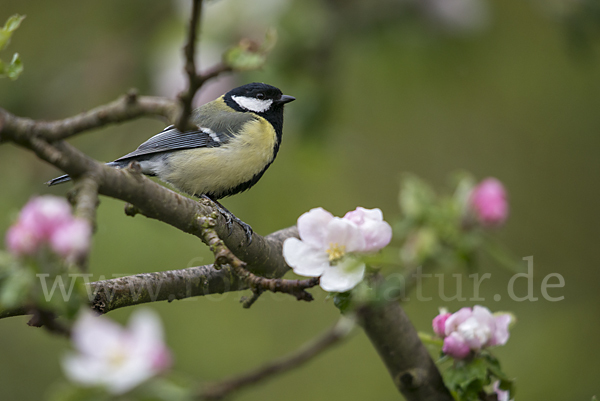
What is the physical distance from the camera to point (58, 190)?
2.84 m

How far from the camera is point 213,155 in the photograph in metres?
2.26

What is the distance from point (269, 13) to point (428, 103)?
73.8 inches

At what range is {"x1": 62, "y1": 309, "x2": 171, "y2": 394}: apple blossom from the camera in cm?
63

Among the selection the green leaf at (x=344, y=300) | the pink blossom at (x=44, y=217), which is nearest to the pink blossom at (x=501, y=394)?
the green leaf at (x=344, y=300)

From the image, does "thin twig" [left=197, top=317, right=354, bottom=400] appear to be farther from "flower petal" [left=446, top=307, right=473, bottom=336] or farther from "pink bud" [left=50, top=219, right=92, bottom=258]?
"flower petal" [left=446, top=307, right=473, bottom=336]

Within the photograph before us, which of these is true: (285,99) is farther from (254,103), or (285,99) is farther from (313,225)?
(313,225)

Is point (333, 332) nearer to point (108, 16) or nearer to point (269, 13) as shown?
point (269, 13)

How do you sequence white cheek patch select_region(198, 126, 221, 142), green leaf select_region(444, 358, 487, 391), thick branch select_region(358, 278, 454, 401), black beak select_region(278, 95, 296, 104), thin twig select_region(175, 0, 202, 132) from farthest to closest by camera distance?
black beak select_region(278, 95, 296, 104)
white cheek patch select_region(198, 126, 221, 142)
thick branch select_region(358, 278, 454, 401)
green leaf select_region(444, 358, 487, 391)
thin twig select_region(175, 0, 202, 132)

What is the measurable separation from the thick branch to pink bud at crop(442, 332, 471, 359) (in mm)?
190

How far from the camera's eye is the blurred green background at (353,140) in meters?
2.75

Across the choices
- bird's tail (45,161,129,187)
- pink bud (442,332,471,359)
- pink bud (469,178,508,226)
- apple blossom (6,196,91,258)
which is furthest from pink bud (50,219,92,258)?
bird's tail (45,161,129,187)

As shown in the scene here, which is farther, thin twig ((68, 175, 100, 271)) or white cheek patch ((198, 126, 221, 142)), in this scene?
white cheek patch ((198, 126, 221, 142))

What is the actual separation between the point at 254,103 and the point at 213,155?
1.60 feet

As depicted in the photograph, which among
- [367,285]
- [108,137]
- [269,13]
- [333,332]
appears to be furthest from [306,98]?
[333,332]
